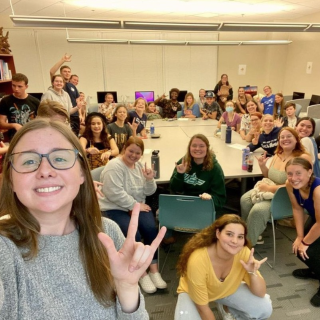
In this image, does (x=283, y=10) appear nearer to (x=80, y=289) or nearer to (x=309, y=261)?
(x=309, y=261)

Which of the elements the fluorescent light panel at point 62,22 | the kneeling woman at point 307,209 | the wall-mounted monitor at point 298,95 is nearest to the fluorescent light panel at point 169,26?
the fluorescent light panel at point 62,22

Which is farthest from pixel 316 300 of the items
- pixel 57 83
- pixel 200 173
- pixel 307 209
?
pixel 57 83

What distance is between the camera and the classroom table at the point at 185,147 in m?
2.94

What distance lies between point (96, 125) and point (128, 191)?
3.84 feet

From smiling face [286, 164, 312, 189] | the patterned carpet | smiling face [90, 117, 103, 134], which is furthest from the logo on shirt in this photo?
smiling face [90, 117, 103, 134]

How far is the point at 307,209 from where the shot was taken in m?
2.23

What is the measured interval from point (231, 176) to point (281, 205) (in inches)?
22.4

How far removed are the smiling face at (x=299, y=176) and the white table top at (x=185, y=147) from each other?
691 millimetres

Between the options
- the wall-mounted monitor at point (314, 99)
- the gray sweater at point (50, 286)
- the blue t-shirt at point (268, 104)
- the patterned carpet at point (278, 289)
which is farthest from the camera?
the wall-mounted monitor at point (314, 99)

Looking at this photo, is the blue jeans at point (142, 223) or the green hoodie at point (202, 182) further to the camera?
the green hoodie at point (202, 182)

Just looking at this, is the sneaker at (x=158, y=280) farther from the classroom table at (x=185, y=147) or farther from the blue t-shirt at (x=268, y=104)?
the blue t-shirt at (x=268, y=104)

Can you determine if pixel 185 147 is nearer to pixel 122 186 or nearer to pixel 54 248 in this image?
pixel 122 186

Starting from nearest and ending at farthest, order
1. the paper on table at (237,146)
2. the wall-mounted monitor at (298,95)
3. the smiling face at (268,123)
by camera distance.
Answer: the smiling face at (268,123), the paper on table at (237,146), the wall-mounted monitor at (298,95)

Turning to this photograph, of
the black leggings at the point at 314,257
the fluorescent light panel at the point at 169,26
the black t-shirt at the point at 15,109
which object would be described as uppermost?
the fluorescent light panel at the point at 169,26
